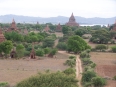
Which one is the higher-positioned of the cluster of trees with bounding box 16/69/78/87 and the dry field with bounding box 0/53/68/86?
the cluster of trees with bounding box 16/69/78/87

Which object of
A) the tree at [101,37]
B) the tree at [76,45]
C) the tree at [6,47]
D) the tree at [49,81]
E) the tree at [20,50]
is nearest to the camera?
the tree at [49,81]

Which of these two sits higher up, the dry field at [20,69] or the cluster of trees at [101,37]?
the cluster of trees at [101,37]

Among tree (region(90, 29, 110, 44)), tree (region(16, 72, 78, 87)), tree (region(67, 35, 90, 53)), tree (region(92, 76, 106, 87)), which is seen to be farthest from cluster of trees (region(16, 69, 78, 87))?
tree (region(90, 29, 110, 44))

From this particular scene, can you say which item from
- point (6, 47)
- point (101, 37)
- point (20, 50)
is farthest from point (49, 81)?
point (101, 37)

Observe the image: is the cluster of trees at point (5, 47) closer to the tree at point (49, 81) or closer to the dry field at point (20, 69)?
the dry field at point (20, 69)

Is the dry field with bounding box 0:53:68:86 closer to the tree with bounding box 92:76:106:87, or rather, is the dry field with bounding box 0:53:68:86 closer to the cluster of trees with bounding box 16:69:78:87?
the tree with bounding box 92:76:106:87

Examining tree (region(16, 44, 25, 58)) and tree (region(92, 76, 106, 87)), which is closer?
tree (region(92, 76, 106, 87))

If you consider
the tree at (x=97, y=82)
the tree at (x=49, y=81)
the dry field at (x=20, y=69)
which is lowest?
the dry field at (x=20, y=69)

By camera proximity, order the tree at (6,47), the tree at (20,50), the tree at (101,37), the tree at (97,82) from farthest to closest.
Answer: the tree at (101,37) → the tree at (20,50) → the tree at (6,47) → the tree at (97,82)

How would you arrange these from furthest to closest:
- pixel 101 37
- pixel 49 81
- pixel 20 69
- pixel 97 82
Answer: pixel 101 37 < pixel 20 69 < pixel 97 82 < pixel 49 81

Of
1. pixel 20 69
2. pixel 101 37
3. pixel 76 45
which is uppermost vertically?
pixel 101 37

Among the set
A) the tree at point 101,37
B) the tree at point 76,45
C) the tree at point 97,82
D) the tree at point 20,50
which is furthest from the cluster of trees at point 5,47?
the tree at point 101,37

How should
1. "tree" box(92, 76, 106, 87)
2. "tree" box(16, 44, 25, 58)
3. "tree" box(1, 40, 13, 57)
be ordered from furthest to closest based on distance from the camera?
"tree" box(16, 44, 25, 58), "tree" box(1, 40, 13, 57), "tree" box(92, 76, 106, 87)

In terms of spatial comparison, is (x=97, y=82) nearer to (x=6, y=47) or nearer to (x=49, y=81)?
(x=49, y=81)
